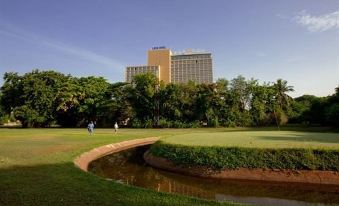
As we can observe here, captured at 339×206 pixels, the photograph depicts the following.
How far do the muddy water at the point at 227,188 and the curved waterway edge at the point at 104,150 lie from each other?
0.79 m

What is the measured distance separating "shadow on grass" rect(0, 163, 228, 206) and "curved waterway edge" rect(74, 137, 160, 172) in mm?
3759

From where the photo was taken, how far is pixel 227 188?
15.3 metres

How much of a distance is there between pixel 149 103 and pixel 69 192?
5617 centimetres

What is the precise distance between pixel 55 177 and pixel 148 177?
6333mm

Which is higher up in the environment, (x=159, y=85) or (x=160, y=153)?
(x=159, y=85)

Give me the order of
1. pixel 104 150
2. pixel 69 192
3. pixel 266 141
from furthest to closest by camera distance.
→ pixel 104 150 → pixel 266 141 → pixel 69 192

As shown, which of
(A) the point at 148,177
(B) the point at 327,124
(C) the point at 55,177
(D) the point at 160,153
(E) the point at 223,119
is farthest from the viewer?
(E) the point at 223,119

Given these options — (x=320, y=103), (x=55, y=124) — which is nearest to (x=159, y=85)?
(x=55, y=124)

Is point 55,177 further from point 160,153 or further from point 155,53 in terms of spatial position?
point 155,53

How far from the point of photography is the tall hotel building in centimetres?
12275

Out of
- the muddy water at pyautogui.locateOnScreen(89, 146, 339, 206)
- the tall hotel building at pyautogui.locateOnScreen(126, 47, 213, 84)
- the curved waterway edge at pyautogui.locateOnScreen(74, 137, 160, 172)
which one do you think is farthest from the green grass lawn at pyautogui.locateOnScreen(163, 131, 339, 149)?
the tall hotel building at pyautogui.locateOnScreen(126, 47, 213, 84)

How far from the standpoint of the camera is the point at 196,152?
1875 centimetres

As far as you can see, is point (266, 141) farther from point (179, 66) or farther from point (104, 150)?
point (179, 66)

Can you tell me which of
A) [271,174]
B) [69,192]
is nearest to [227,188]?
[271,174]
